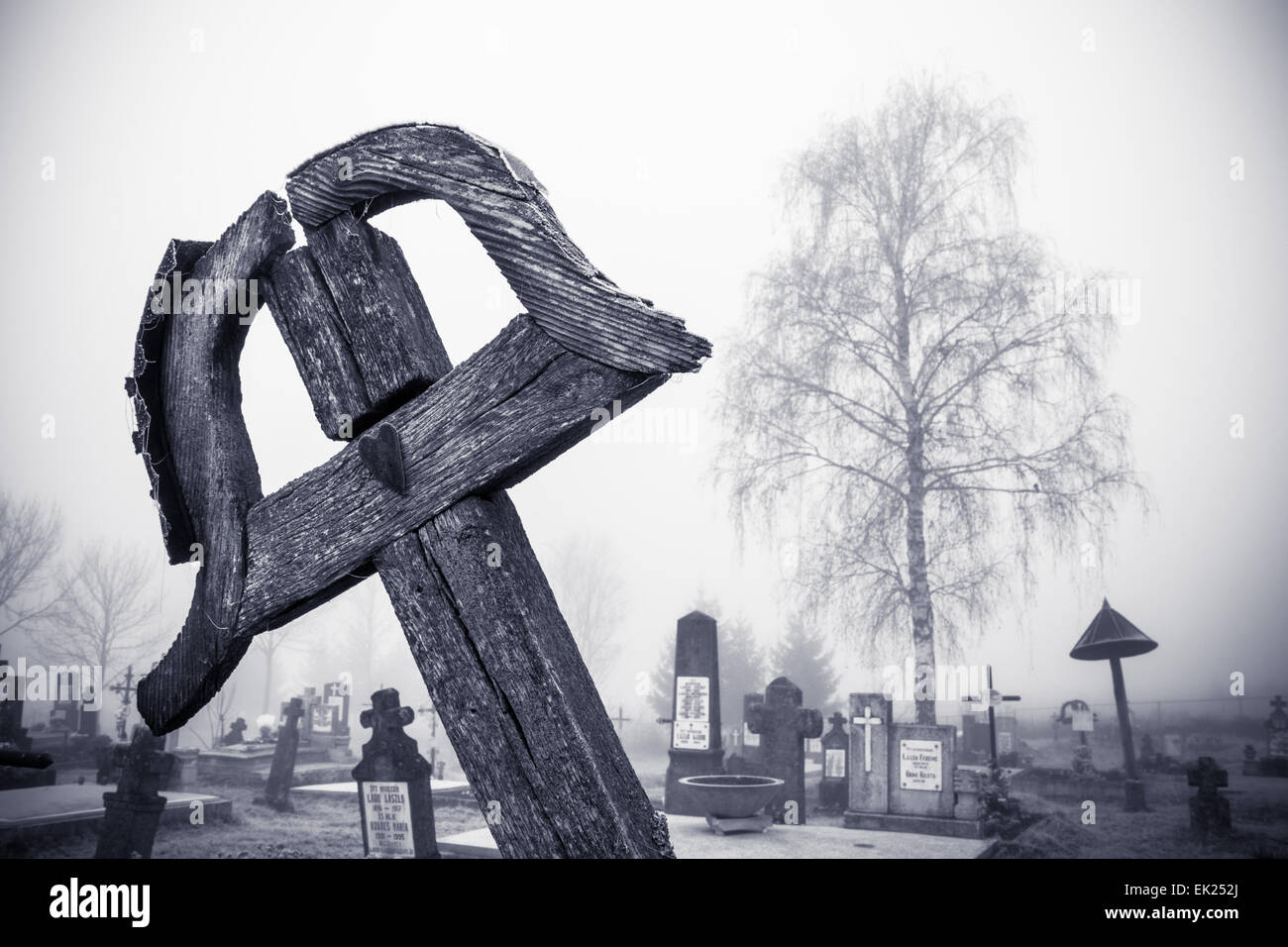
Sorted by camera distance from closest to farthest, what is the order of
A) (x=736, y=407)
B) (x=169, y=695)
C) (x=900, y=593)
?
(x=169, y=695), (x=900, y=593), (x=736, y=407)

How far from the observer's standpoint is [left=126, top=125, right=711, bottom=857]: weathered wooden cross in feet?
3.04

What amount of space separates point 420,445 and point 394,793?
30.4 feet

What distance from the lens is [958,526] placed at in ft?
51.1

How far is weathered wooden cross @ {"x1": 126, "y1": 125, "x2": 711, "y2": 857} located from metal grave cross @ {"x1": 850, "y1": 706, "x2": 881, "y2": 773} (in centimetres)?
1224

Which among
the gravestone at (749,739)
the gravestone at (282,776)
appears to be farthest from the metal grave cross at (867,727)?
the gravestone at (282,776)

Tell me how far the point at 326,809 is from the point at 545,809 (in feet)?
48.7

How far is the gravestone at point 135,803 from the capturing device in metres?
9.16

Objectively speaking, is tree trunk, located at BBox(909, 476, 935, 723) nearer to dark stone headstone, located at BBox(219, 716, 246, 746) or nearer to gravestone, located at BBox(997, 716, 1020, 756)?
gravestone, located at BBox(997, 716, 1020, 756)

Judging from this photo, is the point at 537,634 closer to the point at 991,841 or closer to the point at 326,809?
the point at 991,841

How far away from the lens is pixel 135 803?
9273 mm

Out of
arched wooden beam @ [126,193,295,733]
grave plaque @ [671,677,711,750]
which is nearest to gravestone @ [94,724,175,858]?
grave plaque @ [671,677,711,750]

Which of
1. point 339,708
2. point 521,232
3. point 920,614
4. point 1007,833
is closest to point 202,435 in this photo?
point 521,232

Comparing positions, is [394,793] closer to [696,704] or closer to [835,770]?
[696,704]
